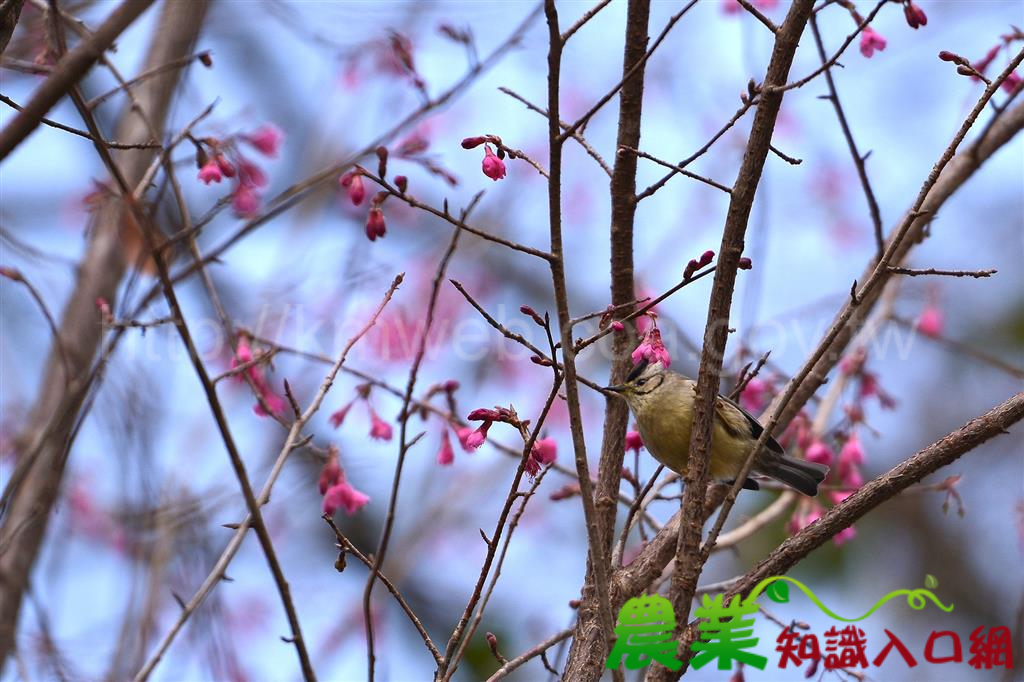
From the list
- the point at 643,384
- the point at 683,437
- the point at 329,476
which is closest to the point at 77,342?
the point at 329,476

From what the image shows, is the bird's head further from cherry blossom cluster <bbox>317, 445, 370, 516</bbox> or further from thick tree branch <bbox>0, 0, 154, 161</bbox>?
thick tree branch <bbox>0, 0, 154, 161</bbox>

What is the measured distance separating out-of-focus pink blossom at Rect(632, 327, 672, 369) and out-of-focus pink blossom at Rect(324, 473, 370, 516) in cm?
96

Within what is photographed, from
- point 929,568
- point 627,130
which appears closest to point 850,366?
point 627,130

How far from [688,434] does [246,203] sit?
72.6 inches

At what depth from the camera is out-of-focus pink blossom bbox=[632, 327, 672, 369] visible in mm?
2838

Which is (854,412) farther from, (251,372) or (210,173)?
(210,173)

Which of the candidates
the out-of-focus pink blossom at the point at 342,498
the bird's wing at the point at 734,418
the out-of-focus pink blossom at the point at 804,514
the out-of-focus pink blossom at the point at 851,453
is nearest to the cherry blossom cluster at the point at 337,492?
the out-of-focus pink blossom at the point at 342,498

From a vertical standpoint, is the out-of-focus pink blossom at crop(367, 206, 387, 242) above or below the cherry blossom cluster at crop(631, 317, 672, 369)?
above

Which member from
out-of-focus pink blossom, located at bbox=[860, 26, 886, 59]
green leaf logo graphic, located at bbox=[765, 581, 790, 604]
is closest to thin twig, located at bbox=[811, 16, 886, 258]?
out-of-focus pink blossom, located at bbox=[860, 26, 886, 59]

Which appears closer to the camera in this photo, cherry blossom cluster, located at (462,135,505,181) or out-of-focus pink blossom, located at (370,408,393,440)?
cherry blossom cluster, located at (462,135,505,181)

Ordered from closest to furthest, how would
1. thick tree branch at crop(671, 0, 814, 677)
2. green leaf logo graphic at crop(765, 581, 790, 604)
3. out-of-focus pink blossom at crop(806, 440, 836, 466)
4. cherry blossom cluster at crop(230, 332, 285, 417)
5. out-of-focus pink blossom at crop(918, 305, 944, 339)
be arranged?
thick tree branch at crop(671, 0, 814, 677)
green leaf logo graphic at crop(765, 581, 790, 604)
cherry blossom cluster at crop(230, 332, 285, 417)
out-of-focus pink blossom at crop(806, 440, 836, 466)
out-of-focus pink blossom at crop(918, 305, 944, 339)

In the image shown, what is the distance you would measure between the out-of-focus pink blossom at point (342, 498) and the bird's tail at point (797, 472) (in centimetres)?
163

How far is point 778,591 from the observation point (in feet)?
8.22

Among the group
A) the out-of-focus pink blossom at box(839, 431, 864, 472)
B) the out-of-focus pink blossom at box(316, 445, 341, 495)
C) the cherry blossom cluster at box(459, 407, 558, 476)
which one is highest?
the out-of-focus pink blossom at box(839, 431, 864, 472)
